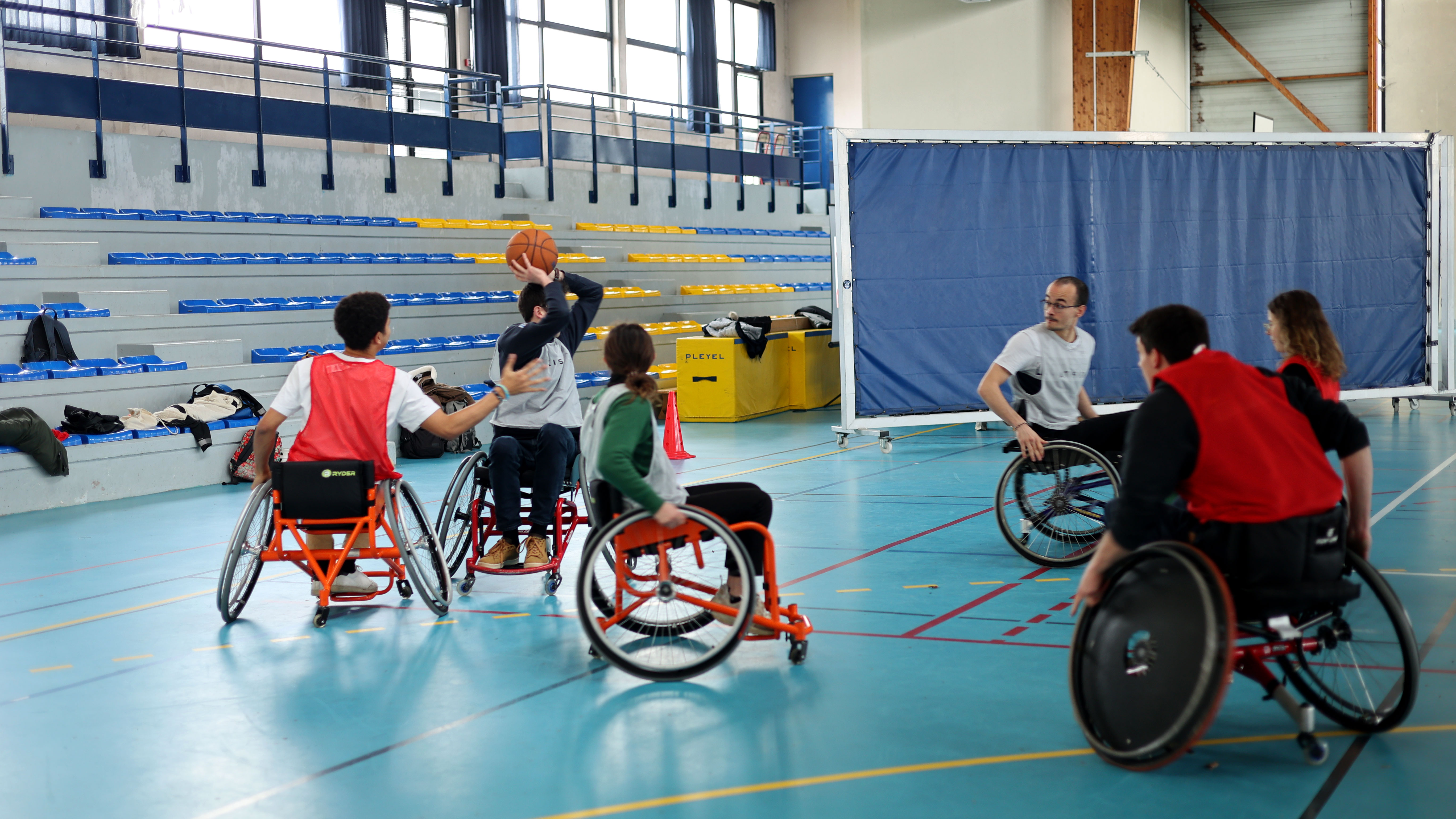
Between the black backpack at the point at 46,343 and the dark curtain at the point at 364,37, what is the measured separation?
809 centimetres

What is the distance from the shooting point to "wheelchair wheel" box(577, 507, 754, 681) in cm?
386

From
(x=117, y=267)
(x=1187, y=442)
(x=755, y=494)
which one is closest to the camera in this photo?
Answer: (x=1187, y=442)

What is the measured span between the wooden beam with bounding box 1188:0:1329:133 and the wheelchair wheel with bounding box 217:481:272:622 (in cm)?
2207

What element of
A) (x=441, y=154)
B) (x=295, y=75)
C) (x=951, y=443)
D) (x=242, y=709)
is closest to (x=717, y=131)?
(x=441, y=154)

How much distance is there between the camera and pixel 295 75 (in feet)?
54.1

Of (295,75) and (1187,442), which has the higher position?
(295,75)

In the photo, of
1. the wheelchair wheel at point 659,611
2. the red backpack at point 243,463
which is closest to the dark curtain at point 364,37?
the red backpack at point 243,463

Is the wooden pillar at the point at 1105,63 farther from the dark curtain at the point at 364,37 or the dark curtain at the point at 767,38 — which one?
the dark curtain at the point at 364,37

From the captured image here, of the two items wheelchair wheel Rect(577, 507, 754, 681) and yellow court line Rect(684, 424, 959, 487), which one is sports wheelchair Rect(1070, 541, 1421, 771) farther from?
A: yellow court line Rect(684, 424, 959, 487)

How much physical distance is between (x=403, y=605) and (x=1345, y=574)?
364 cm

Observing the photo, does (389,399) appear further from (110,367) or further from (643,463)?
(110,367)

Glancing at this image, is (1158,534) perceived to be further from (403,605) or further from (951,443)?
(951,443)

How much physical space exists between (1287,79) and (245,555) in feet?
76.7

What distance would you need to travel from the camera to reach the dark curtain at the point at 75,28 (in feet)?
42.6
